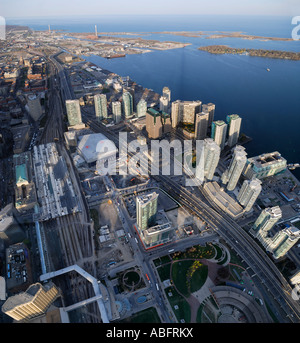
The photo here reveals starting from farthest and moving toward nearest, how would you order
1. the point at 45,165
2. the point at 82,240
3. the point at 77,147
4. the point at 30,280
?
the point at 77,147, the point at 45,165, the point at 82,240, the point at 30,280

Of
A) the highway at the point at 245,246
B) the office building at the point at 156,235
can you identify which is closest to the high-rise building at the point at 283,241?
the highway at the point at 245,246

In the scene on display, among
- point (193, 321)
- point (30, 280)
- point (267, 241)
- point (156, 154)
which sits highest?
point (156, 154)

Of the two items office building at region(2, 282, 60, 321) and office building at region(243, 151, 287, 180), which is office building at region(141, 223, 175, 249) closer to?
office building at region(2, 282, 60, 321)

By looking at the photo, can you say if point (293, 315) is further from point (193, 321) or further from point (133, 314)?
point (133, 314)

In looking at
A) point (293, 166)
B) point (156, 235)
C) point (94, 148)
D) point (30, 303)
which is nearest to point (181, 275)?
point (156, 235)

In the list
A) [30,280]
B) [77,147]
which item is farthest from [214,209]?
[77,147]

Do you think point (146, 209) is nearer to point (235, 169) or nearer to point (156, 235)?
point (156, 235)

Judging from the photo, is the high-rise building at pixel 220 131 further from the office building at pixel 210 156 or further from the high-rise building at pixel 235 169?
the high-rise building at pixel 235 169
